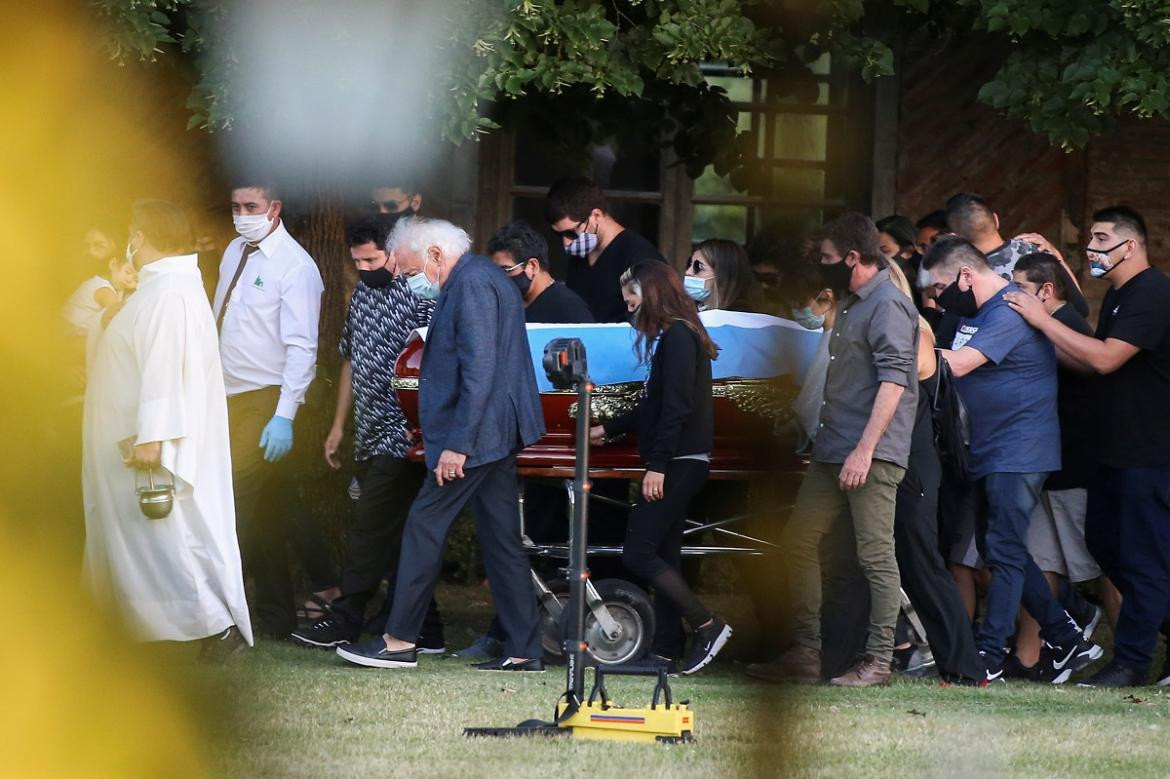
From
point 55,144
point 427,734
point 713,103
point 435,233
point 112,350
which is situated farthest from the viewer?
point 713,103

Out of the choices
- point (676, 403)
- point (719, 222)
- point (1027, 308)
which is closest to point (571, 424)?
point (676, 403)

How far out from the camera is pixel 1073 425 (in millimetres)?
6598

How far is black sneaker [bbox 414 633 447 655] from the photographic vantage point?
6.81 meters

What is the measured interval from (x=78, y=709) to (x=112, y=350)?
0.22 meters

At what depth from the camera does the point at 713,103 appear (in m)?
8.91

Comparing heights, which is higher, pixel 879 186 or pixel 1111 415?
pixel 879 186

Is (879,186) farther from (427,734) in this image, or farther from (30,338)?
(30,338)

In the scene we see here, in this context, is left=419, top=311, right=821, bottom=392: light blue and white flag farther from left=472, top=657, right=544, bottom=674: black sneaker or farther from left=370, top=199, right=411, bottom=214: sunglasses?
left=472, top=657, right=544, bottom=674: black sneaker

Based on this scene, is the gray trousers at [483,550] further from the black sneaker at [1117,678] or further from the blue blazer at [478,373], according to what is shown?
the black sneaker at [1117,678]

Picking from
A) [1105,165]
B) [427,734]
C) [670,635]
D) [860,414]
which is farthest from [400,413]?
[1105,165]

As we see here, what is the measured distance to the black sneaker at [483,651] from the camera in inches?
264

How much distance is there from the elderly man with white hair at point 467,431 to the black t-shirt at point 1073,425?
2030 millimetres

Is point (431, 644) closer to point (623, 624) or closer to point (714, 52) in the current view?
point (623, 624)

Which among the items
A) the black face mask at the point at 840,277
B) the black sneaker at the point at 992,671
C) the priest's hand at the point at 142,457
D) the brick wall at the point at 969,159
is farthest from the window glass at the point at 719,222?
the priest's hand at the point at 142,457
